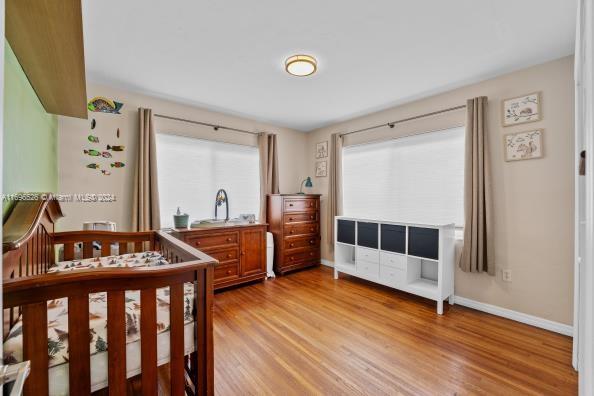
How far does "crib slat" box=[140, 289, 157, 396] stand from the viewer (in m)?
1.15

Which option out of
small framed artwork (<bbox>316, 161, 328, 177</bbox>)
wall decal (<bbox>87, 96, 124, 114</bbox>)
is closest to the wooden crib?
wall decal (<bbox>87, 96, 124, 114</bbox>)

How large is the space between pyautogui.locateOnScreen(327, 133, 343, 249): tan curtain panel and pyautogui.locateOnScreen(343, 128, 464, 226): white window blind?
0.11m

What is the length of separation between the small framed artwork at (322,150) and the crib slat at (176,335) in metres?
3.51

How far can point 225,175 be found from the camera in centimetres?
375

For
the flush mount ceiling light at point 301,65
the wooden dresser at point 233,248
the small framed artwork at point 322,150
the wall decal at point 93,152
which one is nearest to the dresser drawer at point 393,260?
the wooden dresser at point 233,248

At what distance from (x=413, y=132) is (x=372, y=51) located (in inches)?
57.2

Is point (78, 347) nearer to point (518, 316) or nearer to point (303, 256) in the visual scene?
point (303, 256)

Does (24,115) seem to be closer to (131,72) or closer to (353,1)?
(131,72)

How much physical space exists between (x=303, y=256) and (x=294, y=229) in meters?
0.48

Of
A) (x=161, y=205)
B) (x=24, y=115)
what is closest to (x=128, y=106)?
(x=161, y=205)

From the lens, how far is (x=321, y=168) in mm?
4453

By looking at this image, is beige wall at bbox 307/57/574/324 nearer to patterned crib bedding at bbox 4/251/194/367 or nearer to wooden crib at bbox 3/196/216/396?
wooden crib at bbox 3/196/216/396

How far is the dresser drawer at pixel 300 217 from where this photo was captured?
12.7 ft

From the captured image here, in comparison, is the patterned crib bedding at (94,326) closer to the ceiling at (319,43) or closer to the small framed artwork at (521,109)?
the ceiling at (319,43)
